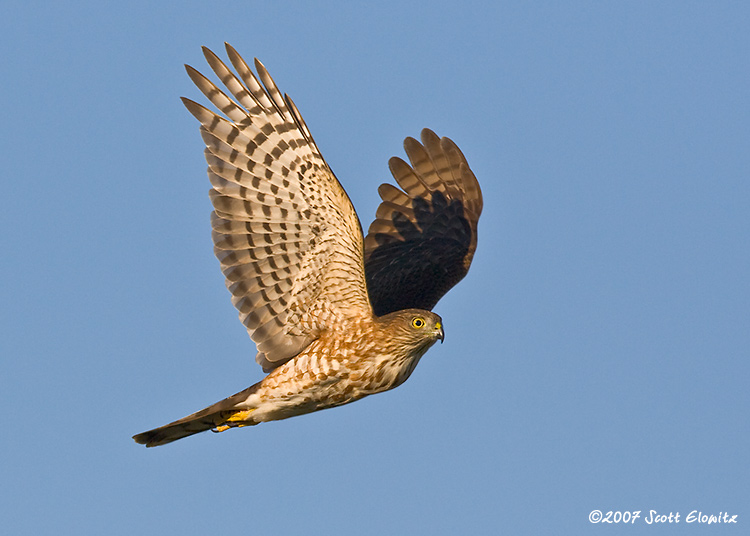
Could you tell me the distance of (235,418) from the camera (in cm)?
1036

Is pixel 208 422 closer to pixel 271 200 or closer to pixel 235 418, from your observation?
pixel 235 418

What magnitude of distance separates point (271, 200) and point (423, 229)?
3.26m

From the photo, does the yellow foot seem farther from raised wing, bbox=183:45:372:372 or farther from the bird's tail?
raised wing, bbox=183:45:372:372

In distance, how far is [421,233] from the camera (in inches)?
496

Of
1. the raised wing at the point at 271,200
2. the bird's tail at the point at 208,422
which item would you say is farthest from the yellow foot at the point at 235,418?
the raised wing at the point at 271,200

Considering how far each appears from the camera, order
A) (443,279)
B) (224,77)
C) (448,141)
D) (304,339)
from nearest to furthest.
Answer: (224,77), (304,339), (443,279), (448,141)

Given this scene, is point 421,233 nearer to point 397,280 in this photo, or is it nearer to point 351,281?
point 397,280

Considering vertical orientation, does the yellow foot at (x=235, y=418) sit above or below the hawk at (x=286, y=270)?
below

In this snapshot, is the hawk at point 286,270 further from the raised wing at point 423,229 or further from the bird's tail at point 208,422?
the raised wing at point 423,229

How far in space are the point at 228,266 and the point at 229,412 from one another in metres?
1.40

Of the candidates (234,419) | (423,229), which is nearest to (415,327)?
(234,419)

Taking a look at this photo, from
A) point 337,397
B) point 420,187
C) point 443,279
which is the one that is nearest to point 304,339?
point 337,397

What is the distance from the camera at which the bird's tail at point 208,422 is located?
10.3m

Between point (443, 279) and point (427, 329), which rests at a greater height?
point (443, 279)
